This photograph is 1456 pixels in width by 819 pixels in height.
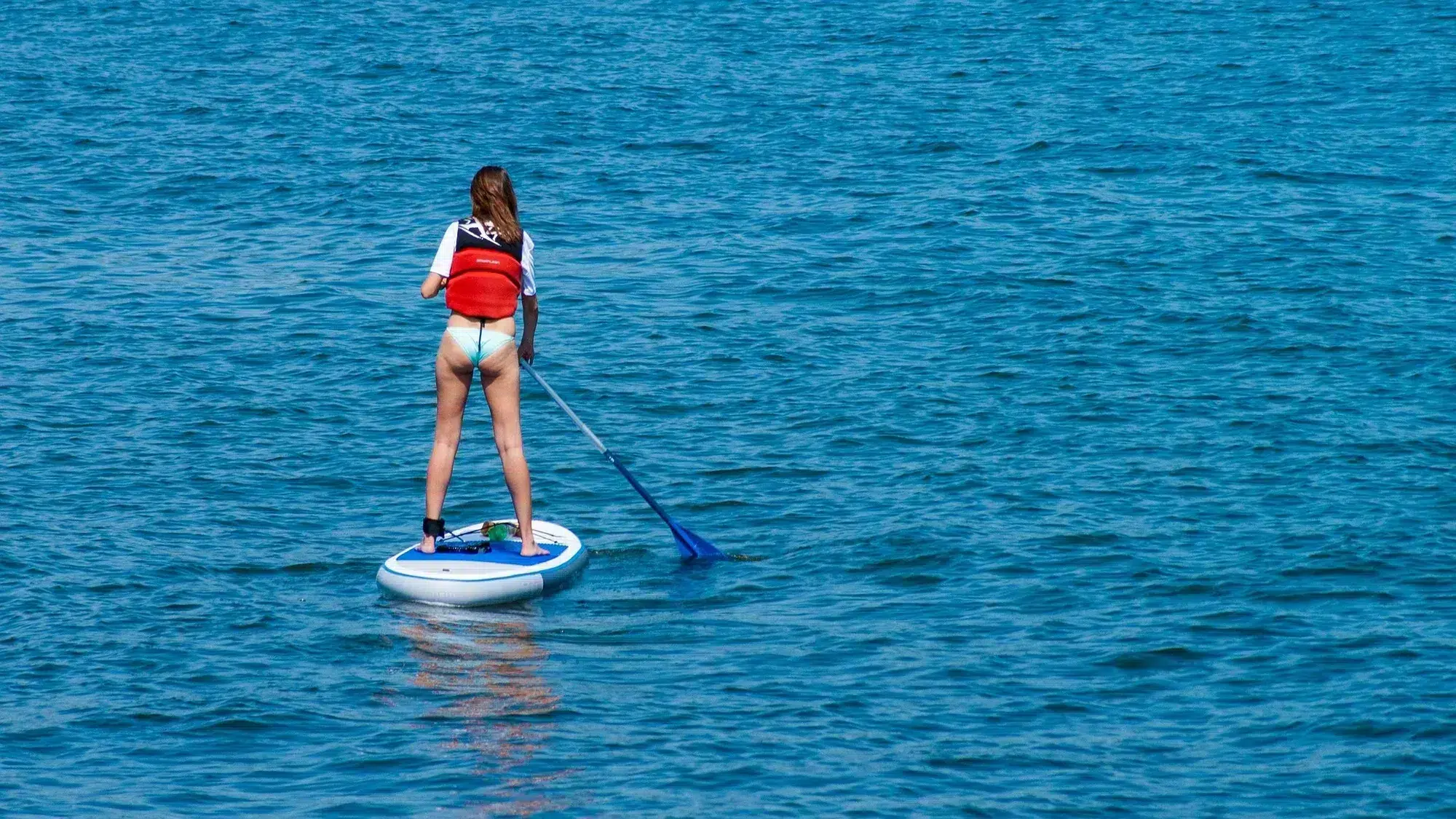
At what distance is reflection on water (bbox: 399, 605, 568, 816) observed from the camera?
812cm

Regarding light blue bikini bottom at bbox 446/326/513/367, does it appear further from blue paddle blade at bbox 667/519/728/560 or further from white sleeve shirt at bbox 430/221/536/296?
blue paddle blade at bbox 667/519/728/560

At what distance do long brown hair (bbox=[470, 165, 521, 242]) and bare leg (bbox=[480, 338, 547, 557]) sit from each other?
705mm

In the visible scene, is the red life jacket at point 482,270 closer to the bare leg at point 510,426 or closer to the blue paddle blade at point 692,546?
the bare leg at point 510,426

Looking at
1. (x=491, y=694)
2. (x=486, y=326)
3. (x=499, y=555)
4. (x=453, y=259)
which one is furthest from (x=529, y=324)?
(x=491, y=694)

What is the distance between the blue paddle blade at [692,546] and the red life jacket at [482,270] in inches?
74.2

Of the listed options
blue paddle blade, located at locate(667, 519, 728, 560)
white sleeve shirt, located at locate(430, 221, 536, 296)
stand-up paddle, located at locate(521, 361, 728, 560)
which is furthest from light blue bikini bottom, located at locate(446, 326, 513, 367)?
blue paddle blade, located at locate(667, 519, 728, 560)

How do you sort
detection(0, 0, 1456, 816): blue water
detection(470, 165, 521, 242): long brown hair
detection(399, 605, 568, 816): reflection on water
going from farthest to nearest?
detection(470, 165, 521, 242): long brown hair < detection(0, 0, 1456, 816): blue water < detection(399, 605, 568, 816): reflection on water

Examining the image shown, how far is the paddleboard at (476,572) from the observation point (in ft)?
33.0

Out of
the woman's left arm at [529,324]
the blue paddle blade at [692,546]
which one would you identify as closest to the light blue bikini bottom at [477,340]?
the woman's left arm at [529,324]

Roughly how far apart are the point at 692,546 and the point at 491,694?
225 cm

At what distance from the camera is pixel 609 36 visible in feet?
97.6

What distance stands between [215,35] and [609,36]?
6.45 metres

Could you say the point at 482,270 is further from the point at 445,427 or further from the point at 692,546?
the point at 692,546

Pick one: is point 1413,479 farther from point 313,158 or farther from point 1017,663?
point 313,158
